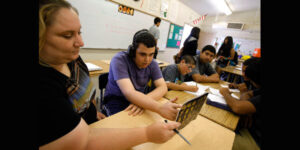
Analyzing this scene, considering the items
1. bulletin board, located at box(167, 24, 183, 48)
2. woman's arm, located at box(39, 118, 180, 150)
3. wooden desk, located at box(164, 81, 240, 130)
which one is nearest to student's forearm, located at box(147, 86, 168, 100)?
wooden desk, located at box(164, 81, 240, 130)

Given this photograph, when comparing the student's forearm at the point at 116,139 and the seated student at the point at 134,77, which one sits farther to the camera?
the seated student at the point at 134,77

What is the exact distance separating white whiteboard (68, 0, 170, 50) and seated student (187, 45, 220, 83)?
2.00 m

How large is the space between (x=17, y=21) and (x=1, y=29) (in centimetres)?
2

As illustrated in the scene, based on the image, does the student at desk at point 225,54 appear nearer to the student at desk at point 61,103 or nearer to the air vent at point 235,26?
the air vent at point 235,26

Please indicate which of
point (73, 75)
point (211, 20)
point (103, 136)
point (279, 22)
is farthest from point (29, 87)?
point (211, 20)

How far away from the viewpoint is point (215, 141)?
0.82 m

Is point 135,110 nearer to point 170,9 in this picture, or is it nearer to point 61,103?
point 61,103

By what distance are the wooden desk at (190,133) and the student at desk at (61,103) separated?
0.47 feet

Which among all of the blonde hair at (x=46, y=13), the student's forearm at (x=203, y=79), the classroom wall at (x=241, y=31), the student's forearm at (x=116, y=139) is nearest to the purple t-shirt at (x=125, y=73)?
the student's forearm at (x=116, y=139)

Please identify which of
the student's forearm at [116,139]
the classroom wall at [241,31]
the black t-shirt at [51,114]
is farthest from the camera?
the classroom wall at [241,31]

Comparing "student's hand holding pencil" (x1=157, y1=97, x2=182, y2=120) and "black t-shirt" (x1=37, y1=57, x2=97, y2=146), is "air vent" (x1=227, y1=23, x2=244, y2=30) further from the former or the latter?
"black t-shirt" (x1=37, y1=57, x2=97, y2=146)

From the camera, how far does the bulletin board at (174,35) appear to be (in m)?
5.29

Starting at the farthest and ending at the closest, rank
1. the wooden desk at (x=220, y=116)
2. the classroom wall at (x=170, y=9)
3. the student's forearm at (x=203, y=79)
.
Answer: the classroom wall at (x=170, y=9) → the student's forearm at (x=203, y=79) → the wooden desk at (x=220, y=116)

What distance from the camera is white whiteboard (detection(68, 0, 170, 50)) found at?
2.58 m
